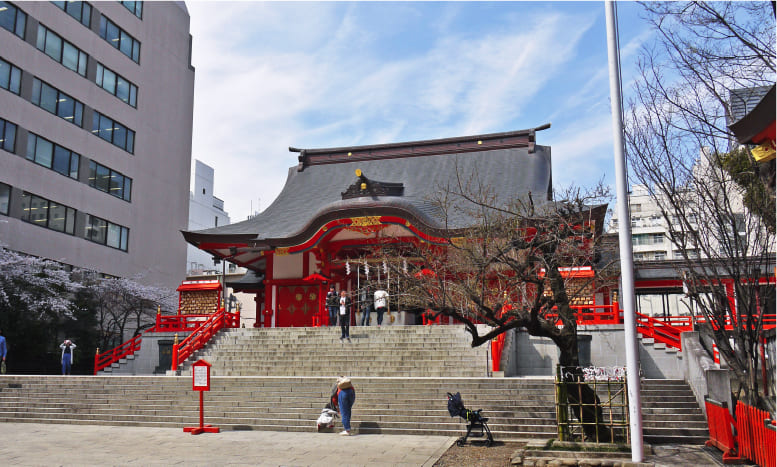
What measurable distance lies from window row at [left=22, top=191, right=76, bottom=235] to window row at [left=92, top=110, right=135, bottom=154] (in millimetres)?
4927

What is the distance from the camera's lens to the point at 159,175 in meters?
39.7

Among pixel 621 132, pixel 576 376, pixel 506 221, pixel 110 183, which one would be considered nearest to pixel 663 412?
pixel 576 376

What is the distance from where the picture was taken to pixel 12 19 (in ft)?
99.2

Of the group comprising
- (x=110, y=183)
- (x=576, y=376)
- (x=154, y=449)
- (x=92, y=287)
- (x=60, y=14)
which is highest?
(x=60, y=14)

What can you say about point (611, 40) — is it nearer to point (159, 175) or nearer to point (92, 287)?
point (92, 287)

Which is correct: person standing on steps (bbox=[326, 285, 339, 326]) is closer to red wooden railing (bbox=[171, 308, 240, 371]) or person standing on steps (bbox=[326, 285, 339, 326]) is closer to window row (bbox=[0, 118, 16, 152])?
red wooden railing (bbox=[171, 308, 240, 371])

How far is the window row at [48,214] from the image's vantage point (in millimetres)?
30547

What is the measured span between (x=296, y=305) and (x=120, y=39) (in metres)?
20.8

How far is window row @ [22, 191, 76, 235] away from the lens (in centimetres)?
3055

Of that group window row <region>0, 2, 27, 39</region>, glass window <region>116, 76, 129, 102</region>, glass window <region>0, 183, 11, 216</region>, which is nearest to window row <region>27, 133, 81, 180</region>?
glass window <region>0, 183, 11, 216</region>

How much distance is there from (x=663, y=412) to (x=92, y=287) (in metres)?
25.8

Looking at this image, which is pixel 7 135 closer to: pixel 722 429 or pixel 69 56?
pixel 69 56

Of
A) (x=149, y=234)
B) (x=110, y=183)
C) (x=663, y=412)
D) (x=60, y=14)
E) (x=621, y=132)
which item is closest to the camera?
(x=621, y=132)

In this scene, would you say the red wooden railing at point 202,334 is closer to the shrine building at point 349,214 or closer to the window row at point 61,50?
the shrine building at point 349,214
